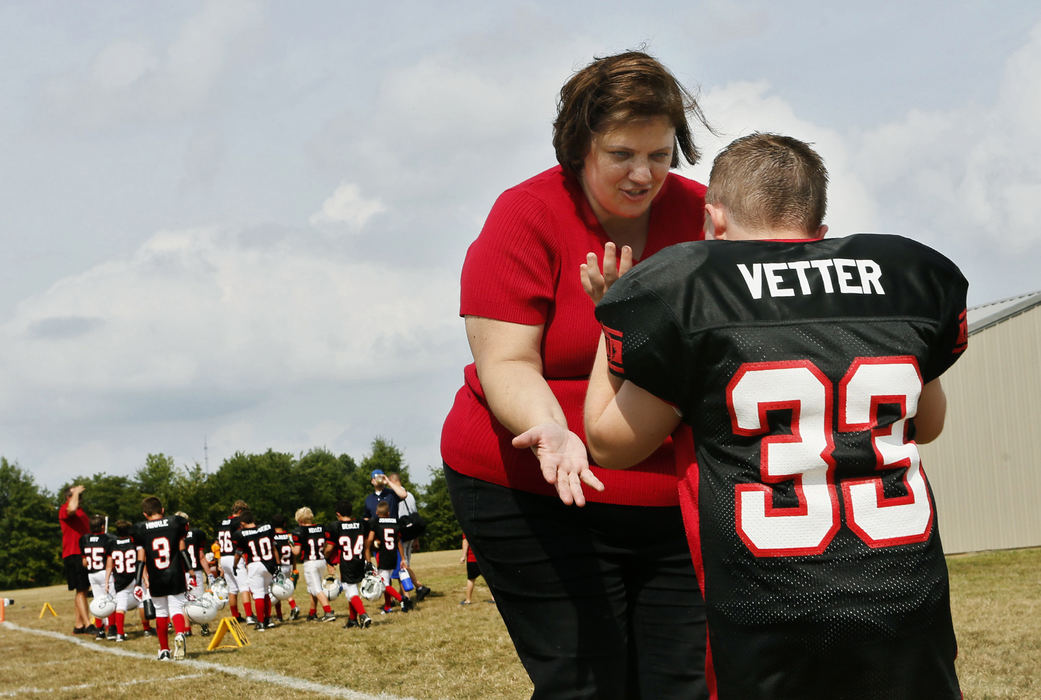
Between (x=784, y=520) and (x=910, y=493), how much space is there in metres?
0.27

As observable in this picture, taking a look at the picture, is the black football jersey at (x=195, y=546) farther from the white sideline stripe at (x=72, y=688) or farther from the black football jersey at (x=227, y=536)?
the white sideline stripe at (x=72, y=688)

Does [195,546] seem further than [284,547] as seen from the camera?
Yes

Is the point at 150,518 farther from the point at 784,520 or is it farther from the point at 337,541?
the point at 784,520

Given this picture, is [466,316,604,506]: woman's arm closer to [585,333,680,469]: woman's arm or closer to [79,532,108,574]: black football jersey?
[585,333,680,469]: woman's arm

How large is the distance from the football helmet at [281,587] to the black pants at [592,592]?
44.4 feet

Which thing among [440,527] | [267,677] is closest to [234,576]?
[267,677]

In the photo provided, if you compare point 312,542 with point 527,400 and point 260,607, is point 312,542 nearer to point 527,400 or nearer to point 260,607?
point 260,607

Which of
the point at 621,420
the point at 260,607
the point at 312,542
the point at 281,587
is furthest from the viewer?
the point at 312,542

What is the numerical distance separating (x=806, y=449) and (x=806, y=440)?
0.02 meters

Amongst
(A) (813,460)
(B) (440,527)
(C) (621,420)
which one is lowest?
(B) (440,527)

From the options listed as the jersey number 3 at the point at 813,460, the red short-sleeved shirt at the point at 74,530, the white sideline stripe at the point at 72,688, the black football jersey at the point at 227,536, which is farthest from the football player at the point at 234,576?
the jersey number 3 at the point at 813,460

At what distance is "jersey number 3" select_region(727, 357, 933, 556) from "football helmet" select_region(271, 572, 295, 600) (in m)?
14.5

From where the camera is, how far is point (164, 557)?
42.1ft

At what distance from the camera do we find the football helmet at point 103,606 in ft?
50.0
